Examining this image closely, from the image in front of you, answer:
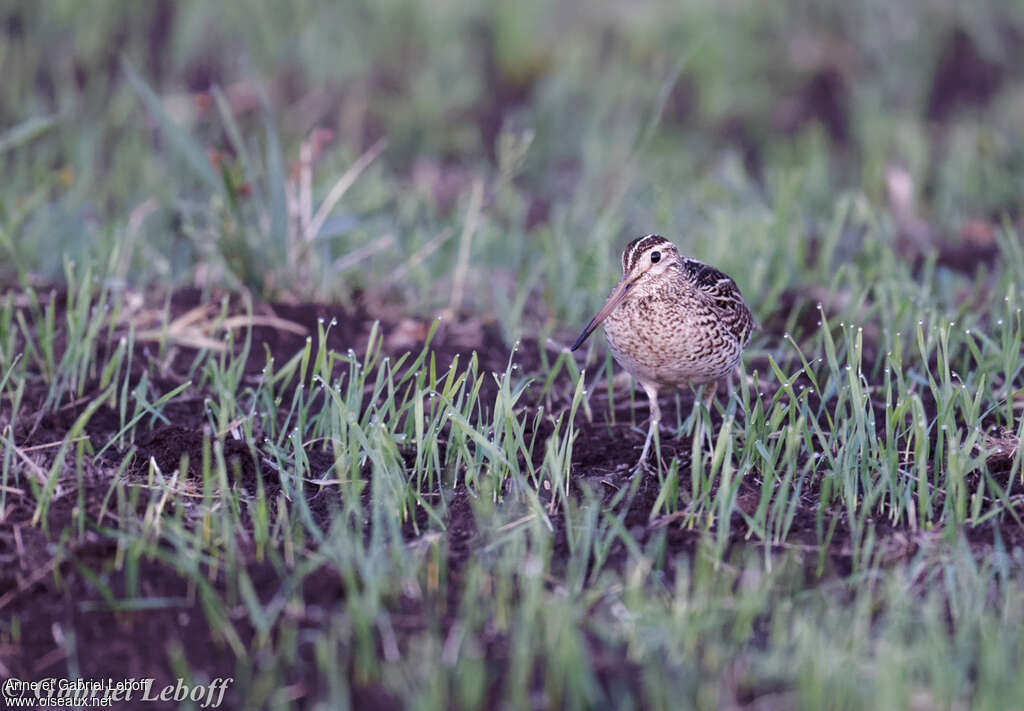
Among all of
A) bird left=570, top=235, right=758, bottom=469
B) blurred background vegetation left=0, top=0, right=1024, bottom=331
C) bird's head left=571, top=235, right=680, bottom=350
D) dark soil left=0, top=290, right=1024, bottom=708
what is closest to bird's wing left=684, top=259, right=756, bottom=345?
bird left=570, top=235, right=758, bottom=469

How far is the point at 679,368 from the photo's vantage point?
4.17m

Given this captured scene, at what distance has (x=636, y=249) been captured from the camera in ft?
14.1

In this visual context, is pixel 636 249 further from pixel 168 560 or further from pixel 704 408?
pixel 168 560

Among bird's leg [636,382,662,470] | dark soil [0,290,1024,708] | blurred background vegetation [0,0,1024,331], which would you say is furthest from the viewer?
blurred background vegetation [0,0,1024,331]

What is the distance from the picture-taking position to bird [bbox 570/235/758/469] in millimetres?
4148

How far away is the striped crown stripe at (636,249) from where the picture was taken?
430cm

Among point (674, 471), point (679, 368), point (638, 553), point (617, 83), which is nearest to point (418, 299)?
point (679, 368)

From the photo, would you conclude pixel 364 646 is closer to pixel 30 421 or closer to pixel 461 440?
pixel 461 440

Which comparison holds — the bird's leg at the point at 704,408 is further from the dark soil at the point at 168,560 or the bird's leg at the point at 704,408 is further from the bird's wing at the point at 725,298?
the bird's wing at the point at 725,298

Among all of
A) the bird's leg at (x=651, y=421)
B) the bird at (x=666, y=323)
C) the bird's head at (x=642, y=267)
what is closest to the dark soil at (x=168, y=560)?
the bird's leg at (x=651, y=421)

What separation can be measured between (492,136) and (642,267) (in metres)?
3.90

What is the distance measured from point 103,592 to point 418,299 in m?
2.48

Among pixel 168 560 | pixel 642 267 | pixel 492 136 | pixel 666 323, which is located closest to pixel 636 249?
pixel 642 267

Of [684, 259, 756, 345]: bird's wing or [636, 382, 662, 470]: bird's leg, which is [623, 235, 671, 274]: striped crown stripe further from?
[636, 382, 662, 470]: bird's leg
